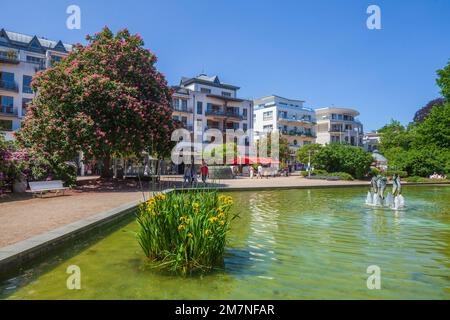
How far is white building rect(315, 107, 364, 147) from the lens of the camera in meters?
78.2

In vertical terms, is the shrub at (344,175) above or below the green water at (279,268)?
above

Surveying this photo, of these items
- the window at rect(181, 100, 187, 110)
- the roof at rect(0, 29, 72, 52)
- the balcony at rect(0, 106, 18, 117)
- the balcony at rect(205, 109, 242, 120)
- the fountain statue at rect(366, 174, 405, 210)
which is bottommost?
the fountain statue at rect(366, 174, 405, 210)

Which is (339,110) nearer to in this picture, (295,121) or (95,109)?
(295,121)

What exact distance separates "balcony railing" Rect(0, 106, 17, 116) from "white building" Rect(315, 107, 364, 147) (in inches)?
Answer: 2397

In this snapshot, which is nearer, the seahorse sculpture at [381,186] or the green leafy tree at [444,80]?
the seahorse sculpture at [381,186]

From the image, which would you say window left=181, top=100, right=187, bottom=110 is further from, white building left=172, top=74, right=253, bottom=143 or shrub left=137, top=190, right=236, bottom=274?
shrub left=137, top=190, right=236, bottom=274

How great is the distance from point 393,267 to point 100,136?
1599 centimetres

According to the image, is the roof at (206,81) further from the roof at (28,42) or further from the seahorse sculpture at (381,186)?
the seahorse sculpture at (381,186)

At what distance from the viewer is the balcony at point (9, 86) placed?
125 feet

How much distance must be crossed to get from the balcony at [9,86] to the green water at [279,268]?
124 ft

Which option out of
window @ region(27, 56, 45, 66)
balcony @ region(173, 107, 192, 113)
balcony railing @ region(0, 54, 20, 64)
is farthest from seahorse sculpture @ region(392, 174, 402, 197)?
window @ region(27, 56, 45, 66)

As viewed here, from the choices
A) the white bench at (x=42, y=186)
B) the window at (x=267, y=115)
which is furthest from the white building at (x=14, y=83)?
the window at (x=267, y=115)

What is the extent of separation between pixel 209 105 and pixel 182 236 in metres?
51.3
